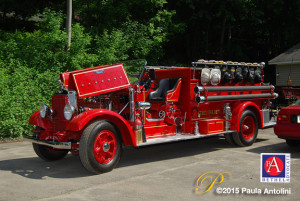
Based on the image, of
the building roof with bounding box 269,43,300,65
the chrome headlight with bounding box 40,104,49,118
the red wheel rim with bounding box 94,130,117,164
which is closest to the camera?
the red wheel rim with bounding box 94,130,117,164

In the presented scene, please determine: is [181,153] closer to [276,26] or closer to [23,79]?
[23,79]

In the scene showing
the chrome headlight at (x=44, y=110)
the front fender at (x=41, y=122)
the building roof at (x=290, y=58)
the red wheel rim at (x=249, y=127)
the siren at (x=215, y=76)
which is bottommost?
the red wheel rim at (x=249, y=127)

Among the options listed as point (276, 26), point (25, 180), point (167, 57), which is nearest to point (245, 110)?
point (25, 180)

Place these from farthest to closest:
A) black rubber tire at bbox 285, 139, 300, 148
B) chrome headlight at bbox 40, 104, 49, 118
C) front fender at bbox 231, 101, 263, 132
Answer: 1. front fender at bbox 231, 101, 263, 132
2. black rubber tire at bbox 285, 139, 300, 148
3. chrome headlight at bbox 40, 104, 49, 118

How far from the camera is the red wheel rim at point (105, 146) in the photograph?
5.78m

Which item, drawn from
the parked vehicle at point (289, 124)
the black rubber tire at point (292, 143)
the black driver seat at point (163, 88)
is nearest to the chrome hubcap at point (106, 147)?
the black driver seat at point (163, 88)

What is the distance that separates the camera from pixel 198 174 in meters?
5.74

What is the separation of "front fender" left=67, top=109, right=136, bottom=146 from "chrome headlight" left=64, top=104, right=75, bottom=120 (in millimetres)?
221

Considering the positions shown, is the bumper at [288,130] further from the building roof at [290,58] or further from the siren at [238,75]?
the building roof at [290,58]

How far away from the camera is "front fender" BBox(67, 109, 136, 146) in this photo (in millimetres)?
5562

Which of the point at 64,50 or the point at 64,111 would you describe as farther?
the point at 64,50

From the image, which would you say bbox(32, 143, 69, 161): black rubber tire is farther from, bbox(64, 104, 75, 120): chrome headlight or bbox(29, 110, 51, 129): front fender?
bbox(64, 104, 75, 120): chrome headlight

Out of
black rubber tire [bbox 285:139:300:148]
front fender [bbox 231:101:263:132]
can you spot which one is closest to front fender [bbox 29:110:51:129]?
front fender [bbox 231:101:263:132]

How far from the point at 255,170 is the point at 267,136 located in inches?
171
